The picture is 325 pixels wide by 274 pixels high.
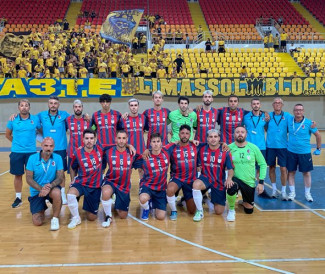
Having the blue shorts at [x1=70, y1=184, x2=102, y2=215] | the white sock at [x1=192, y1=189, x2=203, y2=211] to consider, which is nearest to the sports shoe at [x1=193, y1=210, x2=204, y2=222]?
the white sock at [x1=192, y1=189, x2=203, y2=211]

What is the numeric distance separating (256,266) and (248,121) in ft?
12.9

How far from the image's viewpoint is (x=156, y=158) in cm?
715

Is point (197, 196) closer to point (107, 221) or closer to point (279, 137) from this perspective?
point (107, 221)

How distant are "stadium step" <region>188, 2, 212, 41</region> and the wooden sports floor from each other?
20931 millimetres

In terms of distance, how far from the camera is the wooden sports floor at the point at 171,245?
16.7 feet

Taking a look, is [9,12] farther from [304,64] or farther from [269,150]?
[269,150]

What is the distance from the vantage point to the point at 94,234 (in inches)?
248

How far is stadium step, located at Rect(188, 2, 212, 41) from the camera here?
2791cm

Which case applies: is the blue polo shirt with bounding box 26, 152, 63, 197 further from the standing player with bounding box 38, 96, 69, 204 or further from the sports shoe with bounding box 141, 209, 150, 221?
the sports shoe with bounding box 141, 209, 150, 221

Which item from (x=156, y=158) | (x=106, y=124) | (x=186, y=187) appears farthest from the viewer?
(x=106, y=124)

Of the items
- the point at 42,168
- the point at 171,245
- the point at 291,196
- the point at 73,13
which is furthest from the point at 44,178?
the point at 73,13

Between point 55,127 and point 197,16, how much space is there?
79.8 ft

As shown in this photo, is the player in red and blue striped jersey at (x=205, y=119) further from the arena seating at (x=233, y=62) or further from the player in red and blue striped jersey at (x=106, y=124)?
the arena seating at (x=233, y=62)

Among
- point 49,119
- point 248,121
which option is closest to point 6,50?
point 49,119
